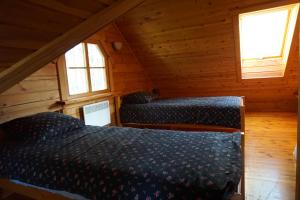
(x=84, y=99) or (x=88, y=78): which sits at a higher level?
(x=88, y=78)

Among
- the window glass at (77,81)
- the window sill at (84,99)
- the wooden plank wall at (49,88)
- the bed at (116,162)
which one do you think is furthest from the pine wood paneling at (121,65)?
the bed at (116,162)

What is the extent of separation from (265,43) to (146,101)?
2620 millimetres

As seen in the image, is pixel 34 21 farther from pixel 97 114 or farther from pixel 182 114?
pixel 182 114

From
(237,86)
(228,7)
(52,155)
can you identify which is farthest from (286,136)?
(52,155)

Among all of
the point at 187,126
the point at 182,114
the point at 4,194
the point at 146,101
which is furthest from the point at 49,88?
the point at 187,126

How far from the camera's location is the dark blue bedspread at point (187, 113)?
10.0 feet

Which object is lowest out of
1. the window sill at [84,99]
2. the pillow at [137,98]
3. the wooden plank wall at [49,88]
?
the pillow at [137,98]

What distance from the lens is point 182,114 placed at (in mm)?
3379

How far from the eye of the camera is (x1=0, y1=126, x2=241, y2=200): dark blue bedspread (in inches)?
49.2

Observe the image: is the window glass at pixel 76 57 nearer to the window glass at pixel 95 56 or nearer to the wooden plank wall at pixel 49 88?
the window glass at pixel 95 56

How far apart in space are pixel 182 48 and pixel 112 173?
10.1ft

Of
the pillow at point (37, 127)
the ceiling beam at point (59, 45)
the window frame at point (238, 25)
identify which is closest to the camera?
the ceiling beam at point (59, 45)

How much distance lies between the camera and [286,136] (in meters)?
3.23

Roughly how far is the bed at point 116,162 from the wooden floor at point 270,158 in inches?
20.2
